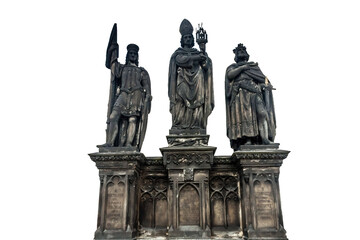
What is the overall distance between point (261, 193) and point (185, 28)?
17.5ft

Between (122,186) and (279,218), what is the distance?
3.82 metres

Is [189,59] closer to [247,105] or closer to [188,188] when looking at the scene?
[247,105]

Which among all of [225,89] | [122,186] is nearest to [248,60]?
[225,89]

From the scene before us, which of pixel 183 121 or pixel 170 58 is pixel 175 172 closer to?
pixel 183 121

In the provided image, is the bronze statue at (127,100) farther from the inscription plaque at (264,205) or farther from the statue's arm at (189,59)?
the inscription plaque at (264,205)

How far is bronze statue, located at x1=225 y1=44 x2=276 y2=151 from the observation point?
863 cm

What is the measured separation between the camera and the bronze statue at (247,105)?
8.63m

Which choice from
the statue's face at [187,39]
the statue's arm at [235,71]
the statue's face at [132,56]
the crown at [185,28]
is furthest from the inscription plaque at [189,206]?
the crown at [185,28]

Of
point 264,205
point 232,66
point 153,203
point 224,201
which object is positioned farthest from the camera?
point 232,66

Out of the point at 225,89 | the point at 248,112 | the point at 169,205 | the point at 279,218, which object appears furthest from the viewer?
the point at 225,89

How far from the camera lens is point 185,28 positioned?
392 inches

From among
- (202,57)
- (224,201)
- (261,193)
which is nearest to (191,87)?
(202,57)

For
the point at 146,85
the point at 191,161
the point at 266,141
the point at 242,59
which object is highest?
the point at 242,59

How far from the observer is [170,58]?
32.1 feet
